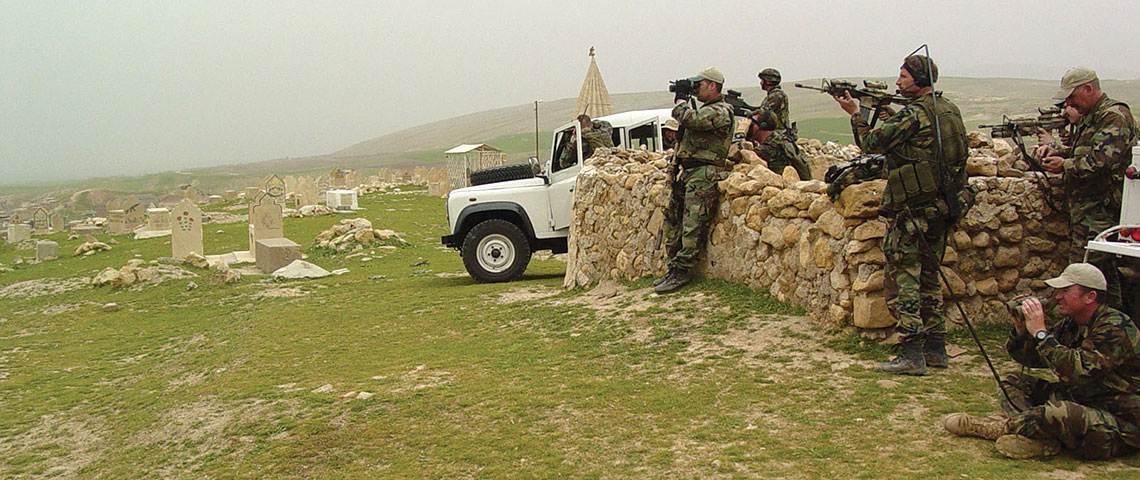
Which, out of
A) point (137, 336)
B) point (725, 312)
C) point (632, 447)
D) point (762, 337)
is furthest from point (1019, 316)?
point (137, 336)

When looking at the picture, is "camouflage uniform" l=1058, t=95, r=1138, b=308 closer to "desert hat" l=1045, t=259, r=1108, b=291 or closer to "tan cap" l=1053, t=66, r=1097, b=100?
"tan cap" l=1053, t=66, r=1097, b=100

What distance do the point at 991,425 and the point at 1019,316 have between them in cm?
57

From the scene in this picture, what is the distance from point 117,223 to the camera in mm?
26922

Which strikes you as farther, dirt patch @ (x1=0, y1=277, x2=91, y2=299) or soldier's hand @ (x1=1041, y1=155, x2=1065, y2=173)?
dirt patch @ (x1=0, y1=277, x2=91, y2=299)

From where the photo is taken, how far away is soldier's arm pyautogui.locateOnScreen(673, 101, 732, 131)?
7.86 meters

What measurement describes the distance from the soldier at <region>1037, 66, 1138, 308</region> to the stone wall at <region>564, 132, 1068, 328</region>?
19.5 inches

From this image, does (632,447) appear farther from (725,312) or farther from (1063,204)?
(1063,204)

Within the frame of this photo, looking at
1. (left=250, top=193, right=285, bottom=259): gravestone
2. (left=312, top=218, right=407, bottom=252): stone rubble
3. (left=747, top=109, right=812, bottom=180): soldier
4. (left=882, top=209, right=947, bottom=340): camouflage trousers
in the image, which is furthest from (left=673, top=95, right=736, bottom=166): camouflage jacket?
(left=250, top=193, right=285, bottom=259): gravestone

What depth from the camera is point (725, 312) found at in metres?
7.18

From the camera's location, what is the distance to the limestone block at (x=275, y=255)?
1609 cm

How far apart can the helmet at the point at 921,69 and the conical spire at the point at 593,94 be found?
76.8 feet

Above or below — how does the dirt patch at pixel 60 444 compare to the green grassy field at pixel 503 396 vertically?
below

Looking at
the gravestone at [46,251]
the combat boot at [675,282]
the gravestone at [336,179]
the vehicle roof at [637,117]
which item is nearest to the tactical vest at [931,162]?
the combat boot at [675,282]

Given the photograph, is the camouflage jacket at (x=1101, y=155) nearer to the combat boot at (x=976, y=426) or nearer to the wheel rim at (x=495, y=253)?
the combat boot at (x=976, y=426)
